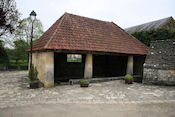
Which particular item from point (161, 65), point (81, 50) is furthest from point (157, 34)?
point (81, 50)

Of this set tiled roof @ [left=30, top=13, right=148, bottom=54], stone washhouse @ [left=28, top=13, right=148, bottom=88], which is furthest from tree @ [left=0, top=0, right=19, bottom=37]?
stone washhouse @ [left=28, top=13, right=148, bottom=88]

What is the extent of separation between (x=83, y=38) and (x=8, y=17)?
1119 cm

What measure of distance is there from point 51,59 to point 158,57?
27.1 ft

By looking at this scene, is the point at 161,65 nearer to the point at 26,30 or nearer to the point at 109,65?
the point at 109,65

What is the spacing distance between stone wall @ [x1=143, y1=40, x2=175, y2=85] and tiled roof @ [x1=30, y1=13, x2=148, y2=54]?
6.00 feet

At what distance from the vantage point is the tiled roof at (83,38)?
7950 mm

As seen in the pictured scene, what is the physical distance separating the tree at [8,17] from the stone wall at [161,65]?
15.8 metres

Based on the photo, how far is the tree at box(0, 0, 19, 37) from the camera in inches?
533

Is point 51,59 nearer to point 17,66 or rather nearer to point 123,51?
point 123,51

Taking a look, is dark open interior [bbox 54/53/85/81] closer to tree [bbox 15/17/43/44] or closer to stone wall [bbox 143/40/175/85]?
stone wall [bbox 143/40/175/85]

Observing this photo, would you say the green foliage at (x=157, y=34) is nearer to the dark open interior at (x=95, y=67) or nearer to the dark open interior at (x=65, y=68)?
the dark open interior at (x=95, y=67)

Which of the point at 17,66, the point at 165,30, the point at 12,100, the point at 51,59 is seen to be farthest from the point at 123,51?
the point at 17,66

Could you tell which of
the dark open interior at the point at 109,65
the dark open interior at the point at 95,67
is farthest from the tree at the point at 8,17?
the dark open interior at the point at 109,65

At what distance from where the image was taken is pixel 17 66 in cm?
1841
